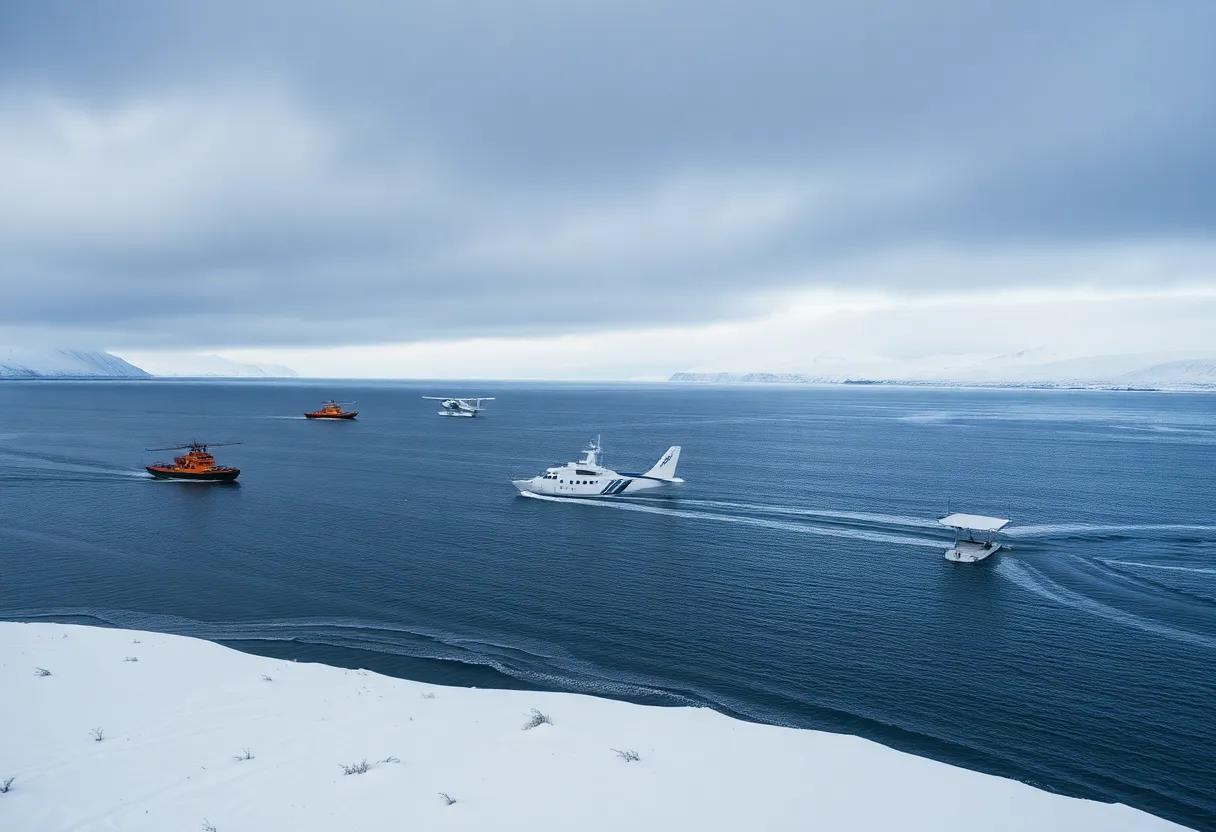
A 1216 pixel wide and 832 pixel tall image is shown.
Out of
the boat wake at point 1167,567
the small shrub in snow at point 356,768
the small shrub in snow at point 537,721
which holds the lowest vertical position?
the boat wake at point 1167,567

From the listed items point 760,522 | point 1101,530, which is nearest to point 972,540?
point 1101,530

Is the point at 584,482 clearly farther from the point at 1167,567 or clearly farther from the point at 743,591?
the point at 1167,567

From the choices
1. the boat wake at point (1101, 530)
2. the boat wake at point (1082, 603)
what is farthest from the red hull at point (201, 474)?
the boat wake at point (1101, 530)

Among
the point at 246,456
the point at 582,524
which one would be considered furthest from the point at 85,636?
the point at 246,456

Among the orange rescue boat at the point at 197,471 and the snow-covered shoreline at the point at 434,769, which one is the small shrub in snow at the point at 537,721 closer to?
the snow-covered shoreline at the point at 434,769

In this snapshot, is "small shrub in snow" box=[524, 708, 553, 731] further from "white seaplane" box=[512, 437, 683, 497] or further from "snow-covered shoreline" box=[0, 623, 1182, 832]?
"white seaplane" box=[512, 437, 683, 497]
